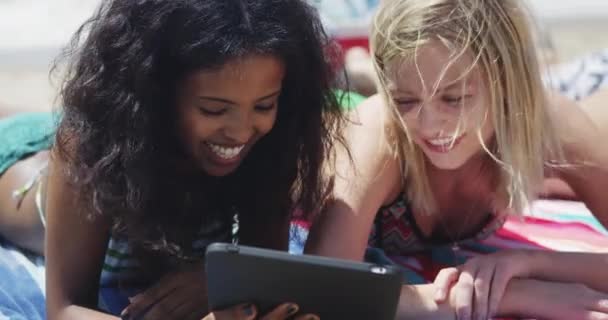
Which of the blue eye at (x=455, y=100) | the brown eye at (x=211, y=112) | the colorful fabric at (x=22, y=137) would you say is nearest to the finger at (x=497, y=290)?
the blue eye at (x=455, y=100)

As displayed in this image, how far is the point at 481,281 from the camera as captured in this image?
2246 millimetres

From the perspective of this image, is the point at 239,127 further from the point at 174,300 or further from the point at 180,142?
the point at 174,300

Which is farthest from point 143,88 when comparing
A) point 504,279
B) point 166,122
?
point 504,279

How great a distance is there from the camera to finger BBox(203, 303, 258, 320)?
6.18 feet

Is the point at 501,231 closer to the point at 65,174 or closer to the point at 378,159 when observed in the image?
the point at 378,159

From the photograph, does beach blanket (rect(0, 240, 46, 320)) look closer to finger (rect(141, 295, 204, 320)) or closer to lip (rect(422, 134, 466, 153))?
finger (rect(141, 295, 204, 320))

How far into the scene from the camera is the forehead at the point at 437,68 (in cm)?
219

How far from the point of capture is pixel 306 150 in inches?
89.3

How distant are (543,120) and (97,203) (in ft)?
3.41

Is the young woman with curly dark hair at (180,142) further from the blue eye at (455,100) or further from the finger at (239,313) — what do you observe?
the blue eye at (455,100)

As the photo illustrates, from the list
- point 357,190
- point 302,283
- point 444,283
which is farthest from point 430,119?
point 302,283

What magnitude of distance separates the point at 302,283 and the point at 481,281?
57cm

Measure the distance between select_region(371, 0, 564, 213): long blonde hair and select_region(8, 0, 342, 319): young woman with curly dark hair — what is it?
0.17m

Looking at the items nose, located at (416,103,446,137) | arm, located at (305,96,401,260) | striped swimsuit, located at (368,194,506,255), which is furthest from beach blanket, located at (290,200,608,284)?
nose, located at (416,103,446,137)
